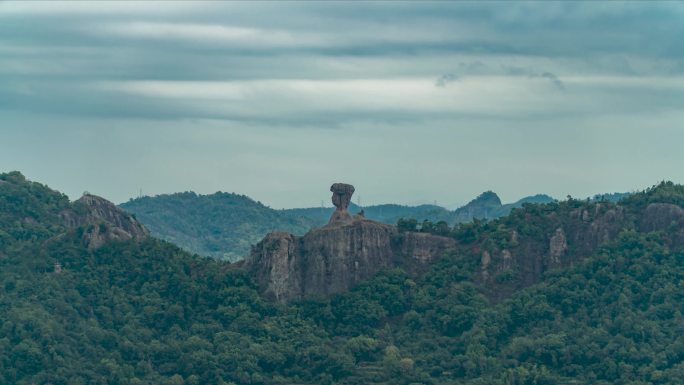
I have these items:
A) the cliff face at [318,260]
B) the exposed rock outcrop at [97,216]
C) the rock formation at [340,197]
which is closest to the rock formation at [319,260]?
the cliff face at [318,260]

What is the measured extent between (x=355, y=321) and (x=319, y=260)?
5581 mm

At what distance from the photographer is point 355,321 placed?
123750 millimetres

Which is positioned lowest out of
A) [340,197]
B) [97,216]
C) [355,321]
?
[355,321]

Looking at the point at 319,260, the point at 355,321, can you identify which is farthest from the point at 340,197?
the point at 355,321

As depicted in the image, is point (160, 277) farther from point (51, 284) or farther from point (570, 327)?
point (570, 327)

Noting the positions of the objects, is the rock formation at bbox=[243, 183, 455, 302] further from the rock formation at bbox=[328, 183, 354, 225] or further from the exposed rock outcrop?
the exposed rock outcrop

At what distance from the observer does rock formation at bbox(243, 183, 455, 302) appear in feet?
412

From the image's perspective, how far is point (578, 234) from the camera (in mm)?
125938

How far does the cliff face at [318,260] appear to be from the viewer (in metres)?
126

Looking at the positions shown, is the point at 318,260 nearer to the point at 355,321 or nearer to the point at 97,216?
the point at 355,321

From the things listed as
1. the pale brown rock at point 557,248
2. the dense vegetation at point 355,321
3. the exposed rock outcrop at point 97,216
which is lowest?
the dense vegetation at point 355,321

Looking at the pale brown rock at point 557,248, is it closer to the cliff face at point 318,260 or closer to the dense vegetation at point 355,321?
the dense vegetation at point 355,321

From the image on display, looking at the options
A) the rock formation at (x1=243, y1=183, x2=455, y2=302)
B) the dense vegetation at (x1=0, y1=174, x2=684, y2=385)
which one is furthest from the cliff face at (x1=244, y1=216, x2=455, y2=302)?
the dense vegetation at (x1=0, y1=174, x2=684, y2=385)

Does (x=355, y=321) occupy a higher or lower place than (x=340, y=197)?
lower
